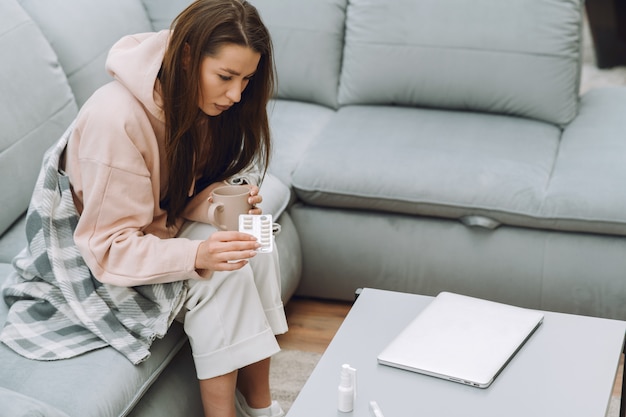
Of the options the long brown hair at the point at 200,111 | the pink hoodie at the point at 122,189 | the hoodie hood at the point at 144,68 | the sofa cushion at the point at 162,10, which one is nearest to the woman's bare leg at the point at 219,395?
the pink hoodie at the point at 122,189

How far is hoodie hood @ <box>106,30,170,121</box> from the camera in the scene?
1.64m

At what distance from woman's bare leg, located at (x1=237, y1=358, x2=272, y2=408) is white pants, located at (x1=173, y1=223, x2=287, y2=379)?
14 centimetres

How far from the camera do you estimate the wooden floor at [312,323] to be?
2.29m

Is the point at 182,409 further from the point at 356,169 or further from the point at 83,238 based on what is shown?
the point at 356,169

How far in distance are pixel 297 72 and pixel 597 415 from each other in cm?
173

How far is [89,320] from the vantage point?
1.61 meters

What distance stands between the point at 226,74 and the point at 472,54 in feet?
3.85

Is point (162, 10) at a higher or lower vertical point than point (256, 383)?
higher

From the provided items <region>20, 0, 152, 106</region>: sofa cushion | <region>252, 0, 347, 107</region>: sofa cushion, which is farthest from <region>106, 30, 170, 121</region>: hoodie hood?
<region>252, 0, 347, 107</region>: sofa cushion

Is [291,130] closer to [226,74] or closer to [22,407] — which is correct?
[226,74]

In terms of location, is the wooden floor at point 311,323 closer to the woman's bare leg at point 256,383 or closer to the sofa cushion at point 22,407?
the woman's bare leg at point 256,383

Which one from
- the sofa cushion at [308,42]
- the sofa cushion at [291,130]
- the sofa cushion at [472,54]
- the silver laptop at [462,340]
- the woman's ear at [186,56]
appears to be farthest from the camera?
the sofa cushion at [308,42]

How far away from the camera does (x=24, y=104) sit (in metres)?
2.10

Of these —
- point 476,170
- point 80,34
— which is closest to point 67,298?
point 80,34
